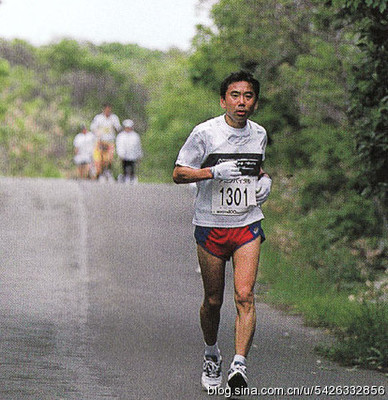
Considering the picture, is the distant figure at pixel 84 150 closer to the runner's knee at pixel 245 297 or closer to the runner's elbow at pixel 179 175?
the runner's elbow at pixel 179 175

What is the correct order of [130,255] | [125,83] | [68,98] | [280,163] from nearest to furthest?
1. [130,255]
2. [280,163]
3. [68,98]
4. [125,83]

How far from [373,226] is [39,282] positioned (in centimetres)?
635

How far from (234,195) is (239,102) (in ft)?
2.01

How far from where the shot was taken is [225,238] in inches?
299

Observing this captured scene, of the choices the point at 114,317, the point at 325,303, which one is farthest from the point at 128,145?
the point at 114,317

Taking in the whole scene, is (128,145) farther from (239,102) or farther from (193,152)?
(239,102)

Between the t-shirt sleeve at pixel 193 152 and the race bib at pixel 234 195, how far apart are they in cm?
21

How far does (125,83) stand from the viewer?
87750 millimetres

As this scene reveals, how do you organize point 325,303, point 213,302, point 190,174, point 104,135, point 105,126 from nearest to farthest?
Result: point 190,174, point 213,302, point 325,303, point 105,126, point 104,135

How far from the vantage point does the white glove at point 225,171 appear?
7375 millimetres

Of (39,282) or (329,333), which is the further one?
(39,282)

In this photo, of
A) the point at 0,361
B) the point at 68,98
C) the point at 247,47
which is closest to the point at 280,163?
the point at 247,47

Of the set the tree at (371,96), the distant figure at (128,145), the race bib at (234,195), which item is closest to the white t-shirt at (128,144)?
the distant figure at (128,145)

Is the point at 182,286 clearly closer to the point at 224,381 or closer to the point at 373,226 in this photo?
the point at 373,226
